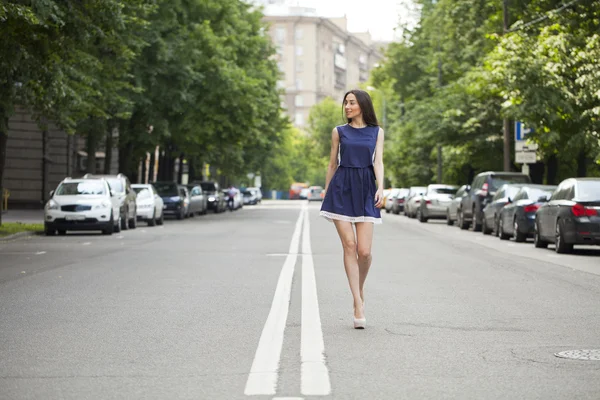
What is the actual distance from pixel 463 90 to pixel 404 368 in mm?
39231

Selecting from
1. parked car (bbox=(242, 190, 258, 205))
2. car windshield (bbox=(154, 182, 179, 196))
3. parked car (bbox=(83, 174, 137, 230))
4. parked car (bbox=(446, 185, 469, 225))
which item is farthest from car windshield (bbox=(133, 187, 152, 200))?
parked car (bbox=(242, 190, 258, 205))

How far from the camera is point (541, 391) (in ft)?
22.5

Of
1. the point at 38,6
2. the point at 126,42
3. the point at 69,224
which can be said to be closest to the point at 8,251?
the point at 38,6

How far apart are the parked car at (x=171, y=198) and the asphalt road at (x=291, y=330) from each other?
2903cm

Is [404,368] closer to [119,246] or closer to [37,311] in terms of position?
[37,311]

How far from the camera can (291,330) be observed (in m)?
9.77

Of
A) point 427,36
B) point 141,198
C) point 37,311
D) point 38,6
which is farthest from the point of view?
point 427,36

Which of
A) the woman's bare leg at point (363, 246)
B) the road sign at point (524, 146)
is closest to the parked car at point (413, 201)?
the road sign at point (524, 146)

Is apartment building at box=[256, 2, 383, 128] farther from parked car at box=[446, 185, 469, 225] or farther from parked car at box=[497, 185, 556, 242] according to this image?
parked car at box=[497, 185, 556, 242]

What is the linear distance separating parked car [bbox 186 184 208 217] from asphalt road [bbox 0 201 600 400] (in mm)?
35297

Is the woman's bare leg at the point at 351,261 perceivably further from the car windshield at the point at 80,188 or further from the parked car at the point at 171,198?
the parked car at the point at 171,198

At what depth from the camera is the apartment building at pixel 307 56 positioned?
15812 cm

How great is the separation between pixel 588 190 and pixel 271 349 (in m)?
15.8

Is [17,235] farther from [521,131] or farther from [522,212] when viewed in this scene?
[521,131]
